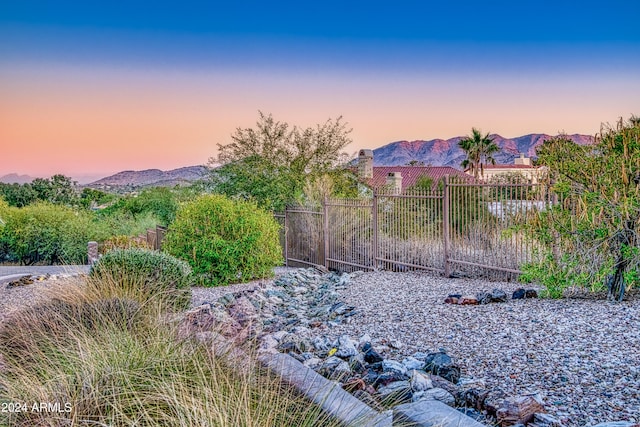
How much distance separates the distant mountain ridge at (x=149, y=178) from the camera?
27122 millimetres

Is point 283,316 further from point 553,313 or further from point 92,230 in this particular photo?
point 92,230

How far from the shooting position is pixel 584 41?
14953 mm

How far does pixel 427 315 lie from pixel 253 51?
12372 mm

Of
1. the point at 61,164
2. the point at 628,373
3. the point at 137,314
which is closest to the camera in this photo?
the point at 628,373

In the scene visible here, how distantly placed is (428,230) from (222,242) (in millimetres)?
4678

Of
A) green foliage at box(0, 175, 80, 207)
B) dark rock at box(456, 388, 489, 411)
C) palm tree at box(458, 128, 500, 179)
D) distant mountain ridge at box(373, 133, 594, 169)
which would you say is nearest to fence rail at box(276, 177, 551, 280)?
dark rock at box(456, 388, 489, 411)

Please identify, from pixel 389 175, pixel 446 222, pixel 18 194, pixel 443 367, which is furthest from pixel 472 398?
pixel 18 194

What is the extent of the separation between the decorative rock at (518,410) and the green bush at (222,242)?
809 cm

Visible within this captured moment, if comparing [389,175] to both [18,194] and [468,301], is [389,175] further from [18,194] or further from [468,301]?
[18,194]

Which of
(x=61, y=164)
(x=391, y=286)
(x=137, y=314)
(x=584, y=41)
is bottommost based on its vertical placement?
(x=391, y=286)

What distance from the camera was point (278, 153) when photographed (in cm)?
2030

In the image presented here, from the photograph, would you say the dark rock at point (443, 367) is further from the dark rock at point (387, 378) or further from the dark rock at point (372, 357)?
the dark rock at point (372, 357)

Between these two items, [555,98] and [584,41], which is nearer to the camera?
[584,41]

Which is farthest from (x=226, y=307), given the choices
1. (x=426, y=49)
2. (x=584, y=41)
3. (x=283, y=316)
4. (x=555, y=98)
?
(x=555, y=98)
